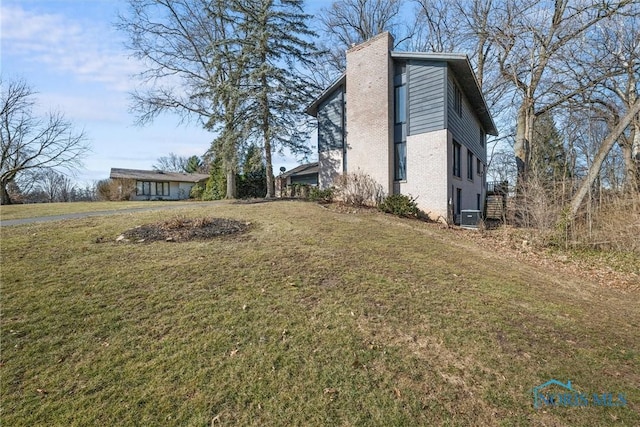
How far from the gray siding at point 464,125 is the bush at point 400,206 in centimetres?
355

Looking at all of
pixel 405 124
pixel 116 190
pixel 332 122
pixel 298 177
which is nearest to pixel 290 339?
pixel 405 124

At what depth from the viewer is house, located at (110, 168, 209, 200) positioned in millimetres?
32844

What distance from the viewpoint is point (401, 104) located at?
14.2 m

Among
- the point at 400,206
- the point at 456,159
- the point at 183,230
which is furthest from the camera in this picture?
the point at 456,159

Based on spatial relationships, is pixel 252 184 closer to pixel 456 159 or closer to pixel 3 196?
pixel 456 159

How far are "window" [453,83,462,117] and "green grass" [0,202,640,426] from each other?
33.3 ft

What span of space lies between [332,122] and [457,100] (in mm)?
6284

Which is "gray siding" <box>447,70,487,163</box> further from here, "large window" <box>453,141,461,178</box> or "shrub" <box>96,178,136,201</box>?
"shrub" <box>96,178,136,201</box>

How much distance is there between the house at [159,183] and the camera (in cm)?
3284

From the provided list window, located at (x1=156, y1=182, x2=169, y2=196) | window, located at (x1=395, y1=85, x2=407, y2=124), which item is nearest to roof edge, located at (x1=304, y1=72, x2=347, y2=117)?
window, located at (x1=395, y1=85, x2=407, y2=124)

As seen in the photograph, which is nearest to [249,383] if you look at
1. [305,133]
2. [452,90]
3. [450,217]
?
[450,217]

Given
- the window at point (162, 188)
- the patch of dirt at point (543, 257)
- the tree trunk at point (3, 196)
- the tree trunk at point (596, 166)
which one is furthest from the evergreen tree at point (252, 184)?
the tree trunk at point (596, 166)

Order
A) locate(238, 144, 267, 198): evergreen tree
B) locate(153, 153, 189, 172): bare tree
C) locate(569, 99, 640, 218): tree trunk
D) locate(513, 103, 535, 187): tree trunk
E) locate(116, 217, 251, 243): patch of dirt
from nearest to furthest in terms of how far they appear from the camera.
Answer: locate(116, 217, 251, 243): patch of dirt → locate(569, 99, 640, 218): tree trunk → locate(513, 103, 535, 187): tree trunk → locate(238, 144, 267, 198): evergreen tree → locate(153, 153, 189, 172): bare tree

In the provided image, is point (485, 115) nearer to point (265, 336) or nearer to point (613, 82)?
point (613, 82)
